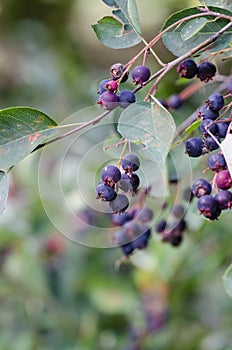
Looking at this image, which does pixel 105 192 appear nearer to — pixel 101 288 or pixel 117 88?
pixel 117 88

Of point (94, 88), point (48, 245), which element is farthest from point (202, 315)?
point (94, 88)

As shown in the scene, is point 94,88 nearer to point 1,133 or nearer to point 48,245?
point 1,133

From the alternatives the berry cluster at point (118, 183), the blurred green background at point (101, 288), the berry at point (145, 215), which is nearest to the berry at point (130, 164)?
the berry cluster at point (118, 183)

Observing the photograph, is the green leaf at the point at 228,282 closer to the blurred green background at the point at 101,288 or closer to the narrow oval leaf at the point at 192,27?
the narrow oval leaf at the point at 192,27

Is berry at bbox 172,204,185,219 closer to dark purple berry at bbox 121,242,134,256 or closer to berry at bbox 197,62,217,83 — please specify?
dark purple berry at bbox 121,242,134,256

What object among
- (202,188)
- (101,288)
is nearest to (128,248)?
(202,188)

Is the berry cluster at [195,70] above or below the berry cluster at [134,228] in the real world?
above
